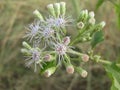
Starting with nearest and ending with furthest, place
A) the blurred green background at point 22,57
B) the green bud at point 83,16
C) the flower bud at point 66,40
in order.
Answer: the flower bud at point 66,40
the green bud at point 83,16
the blurred green background at point 22,57

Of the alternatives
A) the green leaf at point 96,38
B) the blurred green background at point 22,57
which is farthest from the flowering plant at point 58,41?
the blurred green background at point 22,57

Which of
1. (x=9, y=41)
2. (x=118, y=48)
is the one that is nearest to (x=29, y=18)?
(x=9, y=41)

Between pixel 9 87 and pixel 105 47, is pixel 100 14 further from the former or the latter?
pixel 9 87

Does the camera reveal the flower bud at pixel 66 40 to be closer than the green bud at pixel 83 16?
Yes

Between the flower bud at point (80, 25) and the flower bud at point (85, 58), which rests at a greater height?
the flower bud at point (80, 25)

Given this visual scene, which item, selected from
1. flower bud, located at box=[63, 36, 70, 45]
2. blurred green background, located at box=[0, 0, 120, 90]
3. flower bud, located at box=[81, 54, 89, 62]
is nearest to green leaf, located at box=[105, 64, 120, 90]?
flower bud, located at box=[81, 54, 89, 62]

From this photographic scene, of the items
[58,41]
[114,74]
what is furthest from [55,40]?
[114,74]

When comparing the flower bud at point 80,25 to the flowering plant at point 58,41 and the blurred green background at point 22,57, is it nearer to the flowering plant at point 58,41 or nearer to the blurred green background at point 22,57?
the flowering plant at point 58,41
